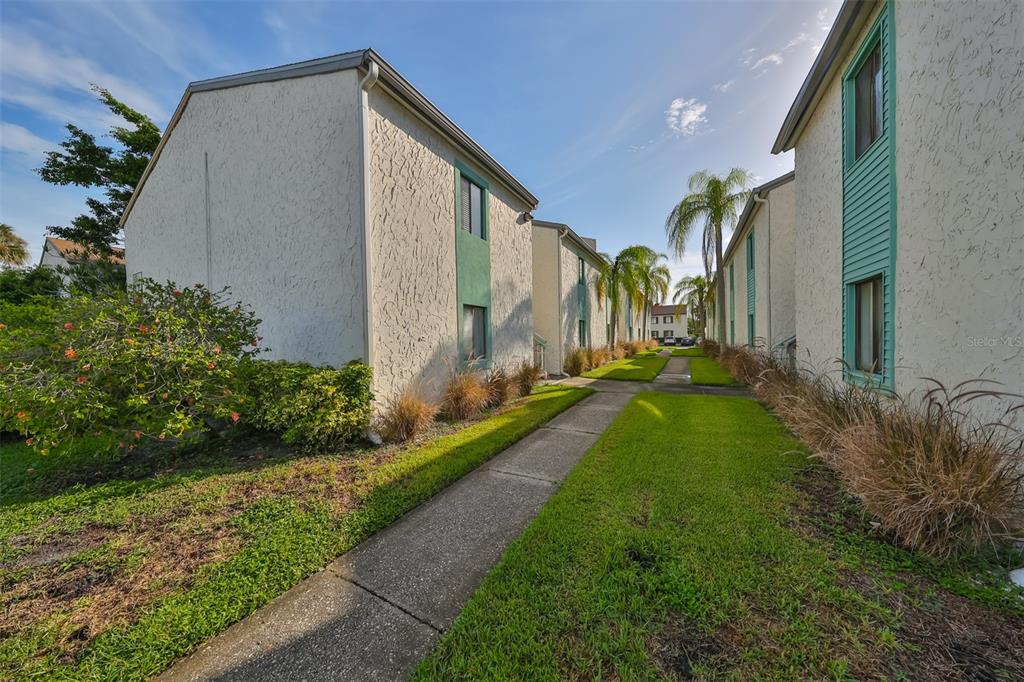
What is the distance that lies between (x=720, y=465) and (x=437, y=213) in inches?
274

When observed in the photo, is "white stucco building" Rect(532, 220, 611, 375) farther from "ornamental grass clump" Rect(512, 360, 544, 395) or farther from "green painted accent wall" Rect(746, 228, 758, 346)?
"green painted accent wall" Rect(746, 228, 758, 346)

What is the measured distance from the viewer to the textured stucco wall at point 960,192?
9.70 ft

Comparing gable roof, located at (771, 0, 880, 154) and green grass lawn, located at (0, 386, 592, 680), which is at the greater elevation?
gable roof, located at (771, 0, 880, 154)

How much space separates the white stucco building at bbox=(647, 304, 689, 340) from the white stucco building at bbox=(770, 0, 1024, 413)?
221 feet

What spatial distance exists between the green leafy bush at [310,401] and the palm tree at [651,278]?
18.8 m

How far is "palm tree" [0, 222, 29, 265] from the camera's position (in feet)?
62.5

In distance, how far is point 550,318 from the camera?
48.8 feet

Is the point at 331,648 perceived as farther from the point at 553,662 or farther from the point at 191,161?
the point at 191,161

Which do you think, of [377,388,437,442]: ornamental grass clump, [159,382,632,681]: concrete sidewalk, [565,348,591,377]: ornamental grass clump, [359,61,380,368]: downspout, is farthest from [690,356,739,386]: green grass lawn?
[359,61,380,368]: downspout

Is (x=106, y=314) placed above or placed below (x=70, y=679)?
above

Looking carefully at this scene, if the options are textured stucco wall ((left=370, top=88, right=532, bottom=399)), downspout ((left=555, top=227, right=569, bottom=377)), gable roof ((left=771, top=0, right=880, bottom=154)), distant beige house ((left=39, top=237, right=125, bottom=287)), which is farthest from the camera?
distant beige house ((left=39, top=237, right=125, bottom=287))

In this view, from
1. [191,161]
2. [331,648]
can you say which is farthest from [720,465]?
[191,161]

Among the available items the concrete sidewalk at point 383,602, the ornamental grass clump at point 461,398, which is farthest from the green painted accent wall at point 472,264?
the concrete sidewalk at point 383,602

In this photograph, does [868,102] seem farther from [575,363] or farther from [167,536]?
[575,363]
